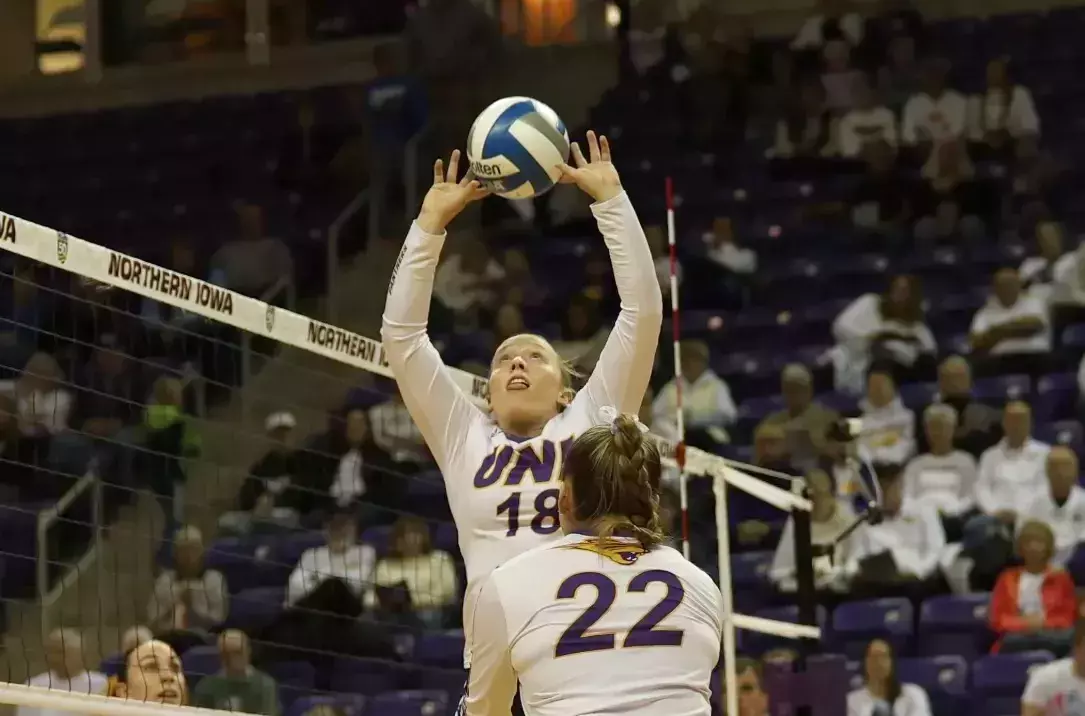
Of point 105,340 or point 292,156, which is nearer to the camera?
point 105,340

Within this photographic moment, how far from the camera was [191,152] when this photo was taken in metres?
15.4

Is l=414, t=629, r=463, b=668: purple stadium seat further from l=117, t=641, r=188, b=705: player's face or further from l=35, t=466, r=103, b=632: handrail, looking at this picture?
l=117, t=641, r=188, b=705: player's face

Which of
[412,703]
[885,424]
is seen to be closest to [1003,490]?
[885,424]

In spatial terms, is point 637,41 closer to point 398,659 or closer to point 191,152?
point 191,152

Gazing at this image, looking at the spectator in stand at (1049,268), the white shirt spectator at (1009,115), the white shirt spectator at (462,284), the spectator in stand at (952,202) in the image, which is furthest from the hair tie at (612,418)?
the white shirt spectator at (1009,115)

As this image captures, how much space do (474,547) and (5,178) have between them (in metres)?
12.2

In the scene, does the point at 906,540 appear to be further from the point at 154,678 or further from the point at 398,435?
the point at 154,678

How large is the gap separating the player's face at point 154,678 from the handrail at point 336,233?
797 centimetres

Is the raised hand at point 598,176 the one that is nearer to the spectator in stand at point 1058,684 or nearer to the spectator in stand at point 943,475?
the spectator in stand at point 1058,684

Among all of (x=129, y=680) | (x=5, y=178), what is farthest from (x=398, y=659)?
(x=5, y=178)

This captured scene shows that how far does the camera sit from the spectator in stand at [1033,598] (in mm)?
9297

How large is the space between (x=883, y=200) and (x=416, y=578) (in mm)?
4993

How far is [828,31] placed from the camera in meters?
13.6

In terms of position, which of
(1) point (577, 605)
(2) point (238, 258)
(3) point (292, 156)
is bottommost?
(1) point (577, 605)
